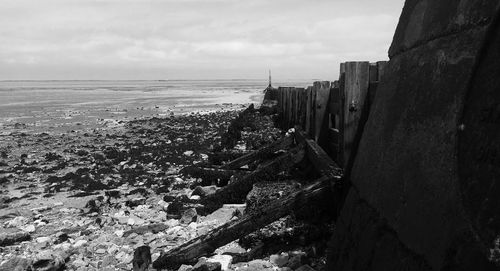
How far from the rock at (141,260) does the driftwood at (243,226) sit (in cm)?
8

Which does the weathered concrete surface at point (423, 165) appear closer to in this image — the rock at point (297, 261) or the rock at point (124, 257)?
the rock at point (297, 261)

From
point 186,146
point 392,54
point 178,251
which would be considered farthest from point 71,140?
point 392,54

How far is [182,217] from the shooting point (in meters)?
6.29

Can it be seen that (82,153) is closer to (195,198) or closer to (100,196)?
(100,196)

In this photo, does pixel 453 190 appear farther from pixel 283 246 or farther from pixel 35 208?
Result: pixel 35 208

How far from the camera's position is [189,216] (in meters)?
6.30

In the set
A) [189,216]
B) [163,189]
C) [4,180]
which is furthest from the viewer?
[4,180]

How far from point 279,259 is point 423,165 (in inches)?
101

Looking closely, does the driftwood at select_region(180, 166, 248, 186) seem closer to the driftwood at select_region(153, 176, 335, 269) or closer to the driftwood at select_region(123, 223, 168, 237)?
the driftwood at select_region(123, 223, 168, 237)

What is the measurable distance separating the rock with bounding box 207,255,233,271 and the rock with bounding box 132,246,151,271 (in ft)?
1.98

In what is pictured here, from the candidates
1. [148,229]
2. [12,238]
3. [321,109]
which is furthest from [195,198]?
[12,238]

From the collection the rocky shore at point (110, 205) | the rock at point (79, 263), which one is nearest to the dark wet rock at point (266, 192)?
the rocky shore at point (110, 205)

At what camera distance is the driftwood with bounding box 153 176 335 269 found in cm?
415

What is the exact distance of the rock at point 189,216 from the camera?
6.18 meters
